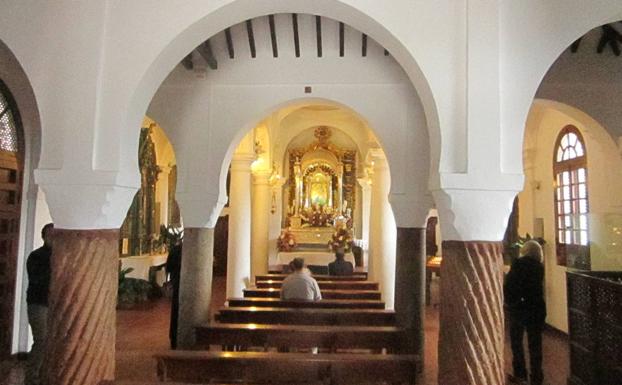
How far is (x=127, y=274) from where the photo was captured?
454 inches

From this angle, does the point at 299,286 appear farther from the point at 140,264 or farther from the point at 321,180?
the point at 321,180

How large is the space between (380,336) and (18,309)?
17.1 feet

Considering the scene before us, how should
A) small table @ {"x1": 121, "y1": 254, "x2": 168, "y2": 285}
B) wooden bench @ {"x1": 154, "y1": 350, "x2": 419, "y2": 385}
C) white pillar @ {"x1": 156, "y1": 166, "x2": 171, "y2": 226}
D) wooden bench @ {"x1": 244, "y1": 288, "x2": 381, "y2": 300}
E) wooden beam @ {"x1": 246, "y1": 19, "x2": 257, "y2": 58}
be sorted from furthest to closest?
white pillar @ {"x1": 156, "y1": 166, "x2": 171, "y2": 226}
small table @ {"x1": 121, "y1": 254, "x2": 168, "y2": 285}
wooden bench @ {"x1": 244, "y1": 288, "x2": 381, "y2": 300}
wooden beam @ {"x1": 246, "y1": 19, "x2": 257, "y2": 58}
wooden bench @ {"x1": 154, "y1": 350, "x2": 419, "y2": 385}

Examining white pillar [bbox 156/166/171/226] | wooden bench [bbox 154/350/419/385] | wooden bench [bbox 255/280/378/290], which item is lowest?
wooden bench [bbox 154/350/419/385]

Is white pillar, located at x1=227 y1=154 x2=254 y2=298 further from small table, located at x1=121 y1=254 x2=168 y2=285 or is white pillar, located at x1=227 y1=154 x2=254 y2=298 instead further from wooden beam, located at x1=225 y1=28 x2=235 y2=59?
small table, located at x1=121 y1=254 x2=168 y2=285

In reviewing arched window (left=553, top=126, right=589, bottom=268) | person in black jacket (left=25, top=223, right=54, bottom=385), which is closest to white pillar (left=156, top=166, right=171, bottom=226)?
person in black jacket (left=25, top=223, right=54, bottom=385)

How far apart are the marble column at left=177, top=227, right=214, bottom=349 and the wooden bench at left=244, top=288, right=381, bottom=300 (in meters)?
1.42

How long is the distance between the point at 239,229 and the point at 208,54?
13.4ft

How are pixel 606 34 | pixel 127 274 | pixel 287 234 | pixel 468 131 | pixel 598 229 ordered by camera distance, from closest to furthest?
1. pixel 468 131
2. pixel 606 34
3. pixel 598 229
4. pixel 127 274
5. pixel 287 234

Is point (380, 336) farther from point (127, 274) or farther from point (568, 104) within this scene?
point (127, 274)

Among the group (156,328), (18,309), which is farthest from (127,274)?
(18,309)

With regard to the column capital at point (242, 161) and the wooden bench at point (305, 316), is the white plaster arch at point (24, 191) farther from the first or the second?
the column capital at point (242, 161)

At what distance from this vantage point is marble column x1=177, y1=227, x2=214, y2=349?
22.5 ft

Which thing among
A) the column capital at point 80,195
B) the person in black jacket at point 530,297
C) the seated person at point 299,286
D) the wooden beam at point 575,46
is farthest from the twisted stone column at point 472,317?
the wooden beam at point 575,46
